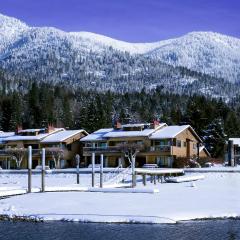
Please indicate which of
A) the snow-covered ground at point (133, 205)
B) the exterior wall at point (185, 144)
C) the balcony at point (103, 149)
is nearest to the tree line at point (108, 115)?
the exterior wall at point (185, 144)

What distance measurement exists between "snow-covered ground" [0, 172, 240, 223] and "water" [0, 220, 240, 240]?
4.00 feet

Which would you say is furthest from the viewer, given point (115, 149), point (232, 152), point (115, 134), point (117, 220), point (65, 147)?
point (65, 147)

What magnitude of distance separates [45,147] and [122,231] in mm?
61744

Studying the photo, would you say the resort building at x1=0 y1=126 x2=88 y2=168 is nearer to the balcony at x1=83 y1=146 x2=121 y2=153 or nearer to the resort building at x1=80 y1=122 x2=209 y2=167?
the resort building at x1=80 y1=122 x2=209 y2=167

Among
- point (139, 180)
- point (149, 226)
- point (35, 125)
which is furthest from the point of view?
point (35, 125)

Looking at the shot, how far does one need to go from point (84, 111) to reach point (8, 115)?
81.9ft

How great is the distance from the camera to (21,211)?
35.3 metres

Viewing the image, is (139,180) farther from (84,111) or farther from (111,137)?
(84,111)

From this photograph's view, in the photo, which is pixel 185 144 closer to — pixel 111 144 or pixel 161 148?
pixel 161 148

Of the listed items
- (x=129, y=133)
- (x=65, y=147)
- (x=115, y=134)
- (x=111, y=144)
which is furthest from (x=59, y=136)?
(x=129, y=133)

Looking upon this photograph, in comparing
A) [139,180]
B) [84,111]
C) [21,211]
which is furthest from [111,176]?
[84,111]

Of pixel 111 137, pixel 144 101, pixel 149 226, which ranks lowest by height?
pixel 149 226

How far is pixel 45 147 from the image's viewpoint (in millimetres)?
89812

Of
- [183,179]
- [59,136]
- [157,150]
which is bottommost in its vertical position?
[183,179]
